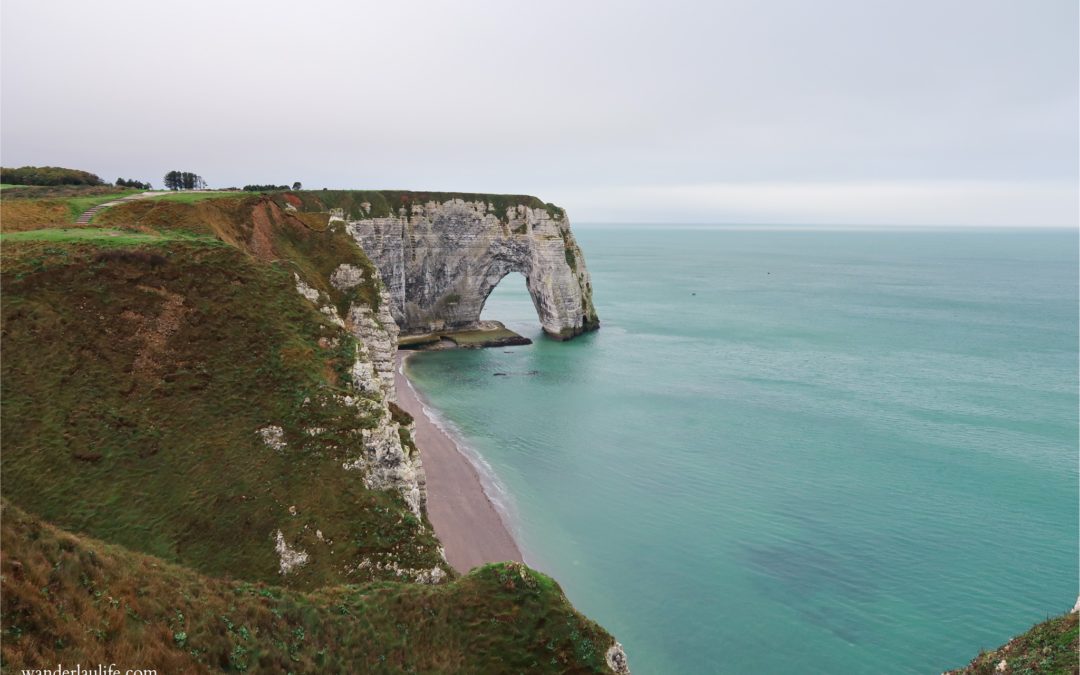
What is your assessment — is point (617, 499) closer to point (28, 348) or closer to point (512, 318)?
point (28, 348)

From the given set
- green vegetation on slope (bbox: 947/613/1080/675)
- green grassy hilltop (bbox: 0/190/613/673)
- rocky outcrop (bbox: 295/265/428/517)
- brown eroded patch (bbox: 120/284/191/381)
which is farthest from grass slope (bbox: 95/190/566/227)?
→ green vegetation on slope (bbox: 947/613/1080/675)

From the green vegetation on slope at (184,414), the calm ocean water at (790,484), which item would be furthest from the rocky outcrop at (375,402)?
the calm ocean water at (790,484)

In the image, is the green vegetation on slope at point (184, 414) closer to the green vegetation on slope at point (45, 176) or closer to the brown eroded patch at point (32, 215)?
the brown eroded patch at point (32, 215)

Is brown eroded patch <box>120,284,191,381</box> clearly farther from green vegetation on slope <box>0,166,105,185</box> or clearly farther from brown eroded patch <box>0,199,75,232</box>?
green vegetation on slope <box>0,166,105,185</box>

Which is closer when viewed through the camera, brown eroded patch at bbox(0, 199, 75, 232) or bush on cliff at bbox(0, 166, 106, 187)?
brown eroded patch at bbox(0, 199, 75, 232)

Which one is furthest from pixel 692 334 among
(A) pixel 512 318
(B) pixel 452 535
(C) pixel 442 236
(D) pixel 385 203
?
(B) pixel 452 535

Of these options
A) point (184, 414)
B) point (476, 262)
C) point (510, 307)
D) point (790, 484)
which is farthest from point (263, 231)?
Answer: point (510, 307)

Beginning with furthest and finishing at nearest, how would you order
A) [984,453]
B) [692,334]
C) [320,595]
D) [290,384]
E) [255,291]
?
Answer: [692,334], [984,453], [255,291], [290,384], [320,595]
